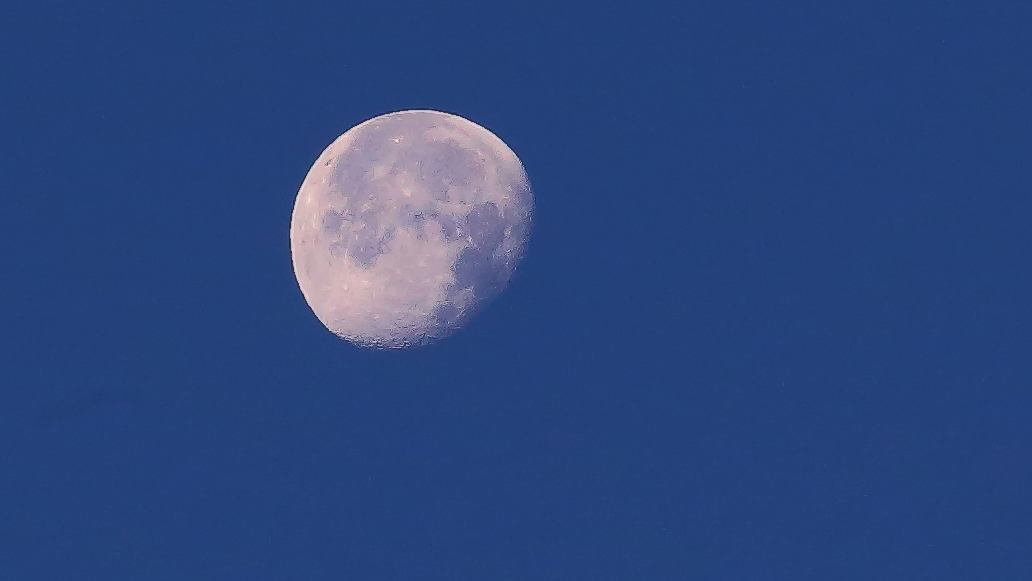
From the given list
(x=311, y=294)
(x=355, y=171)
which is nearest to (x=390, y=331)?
(x=311, y=294)

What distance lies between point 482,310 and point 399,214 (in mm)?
4011

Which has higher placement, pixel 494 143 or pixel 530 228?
pixel 494 143

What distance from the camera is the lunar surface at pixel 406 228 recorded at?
2630 cm

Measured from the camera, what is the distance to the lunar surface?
26.3 meters

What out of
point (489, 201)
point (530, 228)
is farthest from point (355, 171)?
point (530, 228)

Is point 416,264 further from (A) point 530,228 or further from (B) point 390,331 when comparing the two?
(A) point 530,228

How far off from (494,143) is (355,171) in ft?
14.7

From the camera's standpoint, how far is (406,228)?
26.1m

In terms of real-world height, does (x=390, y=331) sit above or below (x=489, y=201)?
below

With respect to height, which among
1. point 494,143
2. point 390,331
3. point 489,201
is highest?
point 494,143

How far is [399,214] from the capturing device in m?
26.1

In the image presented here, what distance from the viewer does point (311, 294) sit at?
93.1 ft

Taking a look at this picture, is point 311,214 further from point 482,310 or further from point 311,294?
point 482,310

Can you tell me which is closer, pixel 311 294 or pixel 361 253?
pixel 361 253
